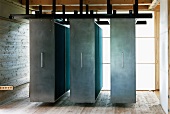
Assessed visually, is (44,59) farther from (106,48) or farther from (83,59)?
(106,48)

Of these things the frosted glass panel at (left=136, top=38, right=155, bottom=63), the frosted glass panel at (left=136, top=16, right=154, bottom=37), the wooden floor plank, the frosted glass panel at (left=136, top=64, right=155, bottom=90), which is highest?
the frosted glass panel at (left=136, top=16, right=154, bottom=37)

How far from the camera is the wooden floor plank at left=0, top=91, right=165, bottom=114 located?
20.8 ft

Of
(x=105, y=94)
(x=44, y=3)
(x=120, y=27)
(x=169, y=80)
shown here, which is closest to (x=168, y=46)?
(x=169, y=80)

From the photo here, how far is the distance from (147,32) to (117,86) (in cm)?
341

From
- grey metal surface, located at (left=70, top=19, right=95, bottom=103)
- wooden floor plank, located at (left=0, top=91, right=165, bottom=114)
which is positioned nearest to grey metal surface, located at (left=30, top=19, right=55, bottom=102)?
wooden floor plank, located at (left=0, top=91, right=165, bottom=114)

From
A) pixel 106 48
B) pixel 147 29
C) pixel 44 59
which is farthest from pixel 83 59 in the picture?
pixel 147 29

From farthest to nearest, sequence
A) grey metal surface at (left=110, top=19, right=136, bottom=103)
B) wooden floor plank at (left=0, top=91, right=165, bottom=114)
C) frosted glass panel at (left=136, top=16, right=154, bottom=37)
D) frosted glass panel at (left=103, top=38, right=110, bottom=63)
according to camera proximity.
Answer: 1. frosted glass panel at (left=103, top=38, right=110, bottom=63)
2. frosted glass panel at (left=136, top=16, right=154, bottom=37)
3. grey metal surface at (left=110, top=19, right=136, bottom=103)
4. wooden floor plank at (left=0, top=91, right=165, bottom=114)

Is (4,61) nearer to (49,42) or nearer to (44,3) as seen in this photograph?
(49,42)

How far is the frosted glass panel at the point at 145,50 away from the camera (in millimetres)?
9602

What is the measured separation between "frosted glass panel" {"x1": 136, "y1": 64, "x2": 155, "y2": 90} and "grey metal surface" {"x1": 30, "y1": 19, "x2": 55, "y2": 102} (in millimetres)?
3842

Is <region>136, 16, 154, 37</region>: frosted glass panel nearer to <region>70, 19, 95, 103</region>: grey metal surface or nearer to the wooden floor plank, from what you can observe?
the wooden floor plank

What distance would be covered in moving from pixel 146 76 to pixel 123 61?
3148 mm

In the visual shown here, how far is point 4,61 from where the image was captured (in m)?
7.20

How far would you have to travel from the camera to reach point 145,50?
9.65 meters
